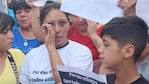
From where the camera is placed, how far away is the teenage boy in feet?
6.89

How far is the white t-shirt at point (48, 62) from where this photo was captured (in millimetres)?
2744

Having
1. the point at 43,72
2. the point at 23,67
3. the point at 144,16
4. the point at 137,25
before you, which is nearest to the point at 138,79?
the point at 137,25

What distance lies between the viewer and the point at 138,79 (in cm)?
206

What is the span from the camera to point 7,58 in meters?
3.22

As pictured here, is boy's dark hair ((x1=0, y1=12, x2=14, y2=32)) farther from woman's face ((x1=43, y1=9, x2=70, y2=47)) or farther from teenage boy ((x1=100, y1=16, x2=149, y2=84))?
teenage boy ((x1=100, y1=16, x2=149, y2=84))

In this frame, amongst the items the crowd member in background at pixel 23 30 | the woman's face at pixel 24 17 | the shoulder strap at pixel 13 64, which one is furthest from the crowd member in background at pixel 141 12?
the woman's face at pixel 24 17

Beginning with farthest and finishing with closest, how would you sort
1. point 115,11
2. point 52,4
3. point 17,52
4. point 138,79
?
point 17,52, point 52,4, point 115,11, point 138,79

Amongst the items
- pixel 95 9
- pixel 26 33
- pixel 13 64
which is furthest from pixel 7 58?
pixel 26 33

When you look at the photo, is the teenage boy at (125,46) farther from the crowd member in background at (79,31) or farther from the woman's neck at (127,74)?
the crowd member in background at (79,31)

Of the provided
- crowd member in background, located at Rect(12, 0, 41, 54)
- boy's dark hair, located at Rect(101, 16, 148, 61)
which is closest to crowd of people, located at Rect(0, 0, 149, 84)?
boy's dark hair, located at Rect(101, 16, 148, 61)

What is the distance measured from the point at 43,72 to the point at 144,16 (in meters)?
0.78

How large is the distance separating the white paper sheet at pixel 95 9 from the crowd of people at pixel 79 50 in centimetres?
6

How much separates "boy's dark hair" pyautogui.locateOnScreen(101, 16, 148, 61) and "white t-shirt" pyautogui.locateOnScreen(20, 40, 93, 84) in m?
0.62

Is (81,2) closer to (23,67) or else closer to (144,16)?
(144,16)
